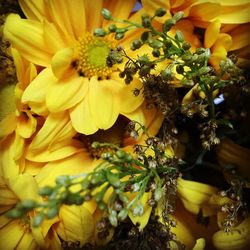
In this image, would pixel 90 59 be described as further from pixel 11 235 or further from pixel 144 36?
pixel 11 235

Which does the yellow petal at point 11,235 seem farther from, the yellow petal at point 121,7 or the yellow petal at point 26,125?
the yellow petal at point 121,7

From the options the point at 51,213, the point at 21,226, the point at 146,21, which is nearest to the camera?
the point at 51,213

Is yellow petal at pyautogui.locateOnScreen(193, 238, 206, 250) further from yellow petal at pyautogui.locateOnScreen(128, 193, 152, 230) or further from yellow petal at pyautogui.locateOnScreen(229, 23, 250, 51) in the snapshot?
yellow petal at pyautogui.locateOnScreen(229, 23, 250, 51)

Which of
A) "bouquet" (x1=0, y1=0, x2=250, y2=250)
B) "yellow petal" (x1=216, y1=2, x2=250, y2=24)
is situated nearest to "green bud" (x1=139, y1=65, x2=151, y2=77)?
"bouquet" (x1=0, y1=0, x2=250, y2=250)

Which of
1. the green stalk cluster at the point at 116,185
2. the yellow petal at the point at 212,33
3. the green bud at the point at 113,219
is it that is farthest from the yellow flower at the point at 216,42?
the green bud at the point at 113,219

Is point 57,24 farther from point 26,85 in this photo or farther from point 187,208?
point 187,208

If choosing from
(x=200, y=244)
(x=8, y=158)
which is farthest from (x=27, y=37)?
(x=200, y=244)
